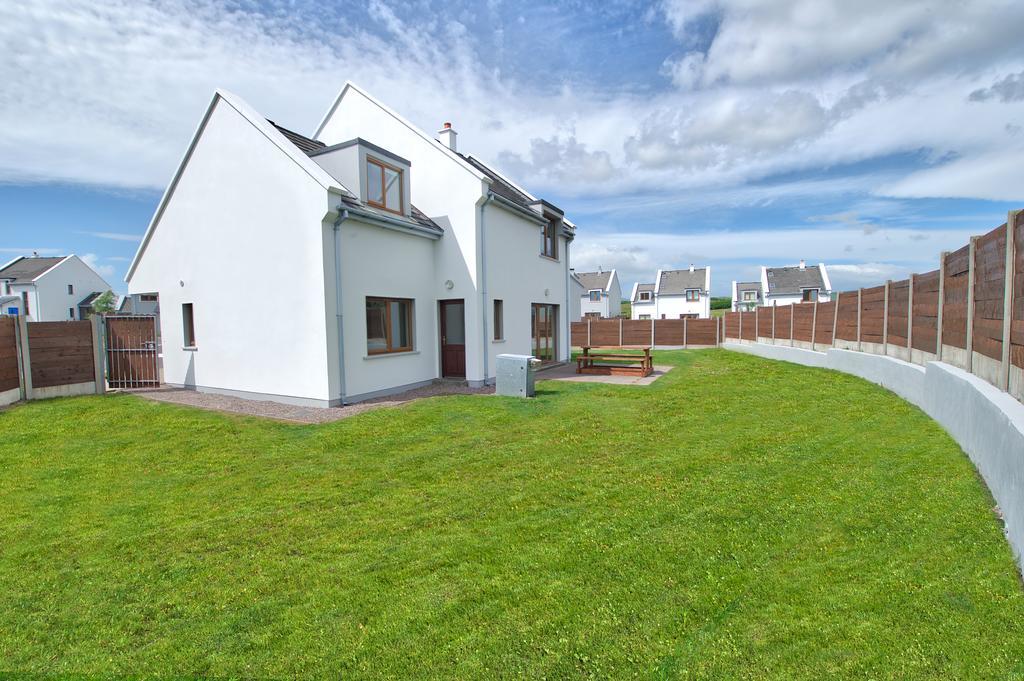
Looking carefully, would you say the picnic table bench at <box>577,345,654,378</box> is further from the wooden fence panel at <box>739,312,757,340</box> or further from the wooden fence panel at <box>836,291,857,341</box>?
the wooden fence panel at <box>739,312,757,340</box>

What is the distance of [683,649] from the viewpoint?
Answer: 9.41 ft

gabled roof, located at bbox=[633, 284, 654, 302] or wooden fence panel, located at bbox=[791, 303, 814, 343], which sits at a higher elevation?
gabled roof, located at bbox=[633, 284, 654, 302]

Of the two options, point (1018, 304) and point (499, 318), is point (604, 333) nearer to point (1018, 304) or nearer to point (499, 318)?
point (499, 318)

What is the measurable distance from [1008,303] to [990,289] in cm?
88

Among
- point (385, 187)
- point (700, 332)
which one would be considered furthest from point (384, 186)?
point (700, 332)

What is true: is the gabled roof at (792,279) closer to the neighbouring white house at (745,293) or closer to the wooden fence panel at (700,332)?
the neighbouring white house at (745,293)

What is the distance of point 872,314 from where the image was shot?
12.3 meters

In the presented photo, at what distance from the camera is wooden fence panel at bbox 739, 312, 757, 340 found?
24.8 metres

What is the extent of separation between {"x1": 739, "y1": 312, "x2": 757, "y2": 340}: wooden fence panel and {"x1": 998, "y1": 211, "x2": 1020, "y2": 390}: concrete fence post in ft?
66.6

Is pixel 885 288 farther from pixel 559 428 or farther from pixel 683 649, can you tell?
pixel 683 649

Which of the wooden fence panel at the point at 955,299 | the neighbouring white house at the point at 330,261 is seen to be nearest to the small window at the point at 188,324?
the neighbouring white house at the point at 330,261

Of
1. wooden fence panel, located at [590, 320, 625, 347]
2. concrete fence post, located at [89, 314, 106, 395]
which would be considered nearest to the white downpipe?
concrete fence post, located at [89, 314, 106, 395]

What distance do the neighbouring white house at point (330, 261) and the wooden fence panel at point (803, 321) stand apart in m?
9.81

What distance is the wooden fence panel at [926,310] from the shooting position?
8438 millimetres
